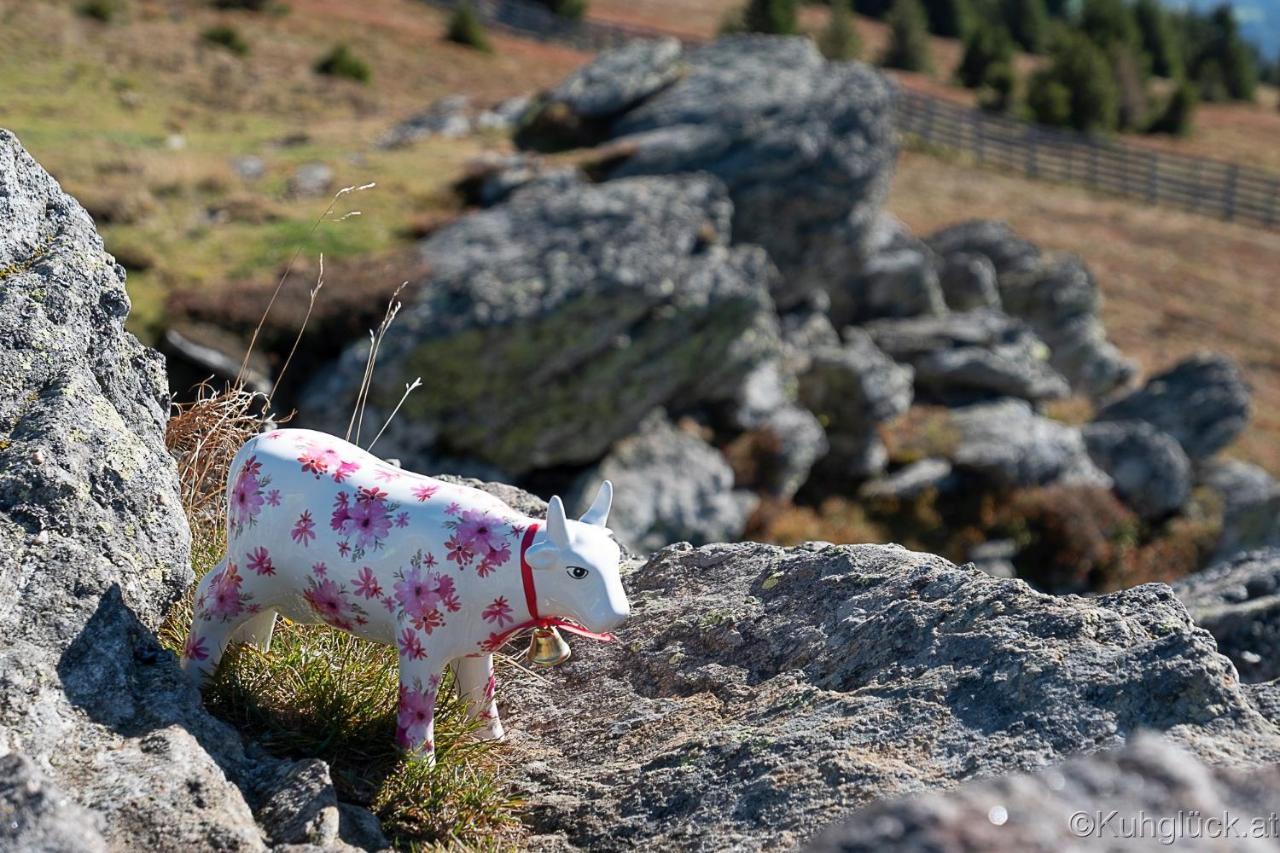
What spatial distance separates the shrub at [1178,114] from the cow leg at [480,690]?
233 feet

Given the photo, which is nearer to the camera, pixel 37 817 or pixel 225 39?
pixel 37 817

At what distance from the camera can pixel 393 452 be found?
16969 millimetres

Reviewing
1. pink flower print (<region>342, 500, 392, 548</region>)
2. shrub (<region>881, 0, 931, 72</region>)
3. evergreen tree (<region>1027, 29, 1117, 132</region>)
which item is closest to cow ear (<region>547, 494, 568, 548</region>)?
pink flower print (<region>342, 500, 392, 548</region>)

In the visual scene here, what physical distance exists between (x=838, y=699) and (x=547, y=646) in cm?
119

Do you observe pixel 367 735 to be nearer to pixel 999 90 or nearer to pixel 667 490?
pixel 667 490

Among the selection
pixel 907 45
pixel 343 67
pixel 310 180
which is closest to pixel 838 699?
pixel 310 180

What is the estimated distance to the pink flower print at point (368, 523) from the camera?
4.61 metres

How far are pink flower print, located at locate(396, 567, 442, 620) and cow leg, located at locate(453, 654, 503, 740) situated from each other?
32cm

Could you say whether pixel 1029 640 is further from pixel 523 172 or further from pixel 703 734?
pixel 523 172

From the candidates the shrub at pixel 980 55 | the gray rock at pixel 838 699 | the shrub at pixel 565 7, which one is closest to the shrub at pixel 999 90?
the shrub at pixel 980 55

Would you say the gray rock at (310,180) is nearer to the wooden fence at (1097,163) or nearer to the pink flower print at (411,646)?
the pink flower print at (411,646)

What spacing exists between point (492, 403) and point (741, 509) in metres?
5.30

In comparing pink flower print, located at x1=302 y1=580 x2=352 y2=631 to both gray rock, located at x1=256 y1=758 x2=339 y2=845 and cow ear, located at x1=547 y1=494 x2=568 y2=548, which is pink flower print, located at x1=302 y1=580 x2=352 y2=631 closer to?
gray rock, located at x1=256 y1=758 x2=339 y2=845

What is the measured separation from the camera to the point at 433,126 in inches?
1043
